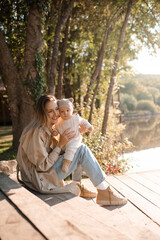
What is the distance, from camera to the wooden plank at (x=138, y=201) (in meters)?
2.51

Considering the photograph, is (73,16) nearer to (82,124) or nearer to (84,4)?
(84,4)

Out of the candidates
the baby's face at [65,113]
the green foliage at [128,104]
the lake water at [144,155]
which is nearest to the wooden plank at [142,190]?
the baby's face at [65,113]

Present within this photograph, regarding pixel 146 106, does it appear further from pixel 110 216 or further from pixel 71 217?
pixel 71 217

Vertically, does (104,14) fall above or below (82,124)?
above

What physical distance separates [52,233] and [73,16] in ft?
26.3

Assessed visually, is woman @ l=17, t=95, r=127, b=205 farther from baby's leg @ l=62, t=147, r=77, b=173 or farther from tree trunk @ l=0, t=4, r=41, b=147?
tree trunk @ l=0, t=4, r=41, b=147

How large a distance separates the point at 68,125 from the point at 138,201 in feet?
3.91

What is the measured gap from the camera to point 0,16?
7023 millimetres

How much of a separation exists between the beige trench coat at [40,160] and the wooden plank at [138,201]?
704 millimetres

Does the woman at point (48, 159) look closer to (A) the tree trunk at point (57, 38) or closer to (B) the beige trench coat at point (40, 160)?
(B) the beige trench coat at point (40, 160)

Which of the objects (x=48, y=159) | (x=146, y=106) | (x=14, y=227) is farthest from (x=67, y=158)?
(x=146, y=106)

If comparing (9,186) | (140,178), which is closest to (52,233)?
(9,186)

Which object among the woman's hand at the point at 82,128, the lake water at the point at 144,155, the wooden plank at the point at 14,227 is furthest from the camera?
the lake water at the point at 144,155

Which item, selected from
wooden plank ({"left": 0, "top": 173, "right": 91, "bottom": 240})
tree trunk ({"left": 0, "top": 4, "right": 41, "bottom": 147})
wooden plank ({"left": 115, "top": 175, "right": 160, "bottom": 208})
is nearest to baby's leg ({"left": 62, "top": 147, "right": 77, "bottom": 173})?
wooden plank ({"left": 0, "top": 173, "right": 91, "bottom": 240})
